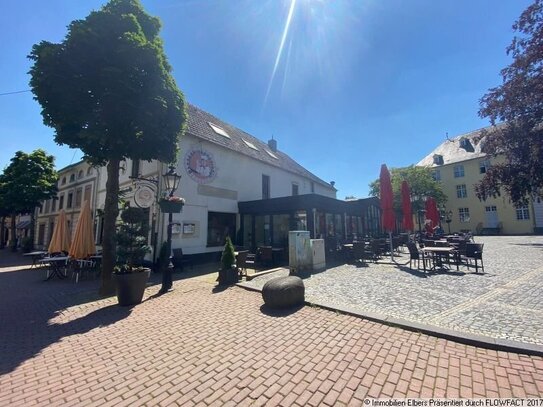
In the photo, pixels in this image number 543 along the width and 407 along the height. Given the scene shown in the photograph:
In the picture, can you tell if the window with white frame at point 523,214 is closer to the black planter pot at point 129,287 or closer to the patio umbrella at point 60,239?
the black planter pot at point 129,287

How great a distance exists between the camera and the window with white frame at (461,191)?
34969 millimetres

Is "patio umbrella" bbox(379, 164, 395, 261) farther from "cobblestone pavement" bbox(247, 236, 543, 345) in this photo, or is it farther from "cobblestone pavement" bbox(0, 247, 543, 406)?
"cobblestone pavement" bbox(0, 247, 543, 406)

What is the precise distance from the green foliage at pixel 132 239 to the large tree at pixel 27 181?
23120mm

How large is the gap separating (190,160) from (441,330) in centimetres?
1278

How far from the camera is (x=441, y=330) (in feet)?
13.2

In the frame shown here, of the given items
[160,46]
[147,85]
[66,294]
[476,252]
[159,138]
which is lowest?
[66,294]

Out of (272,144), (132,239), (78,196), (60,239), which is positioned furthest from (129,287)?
(272,144)

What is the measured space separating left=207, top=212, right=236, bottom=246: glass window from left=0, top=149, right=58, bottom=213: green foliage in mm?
19952

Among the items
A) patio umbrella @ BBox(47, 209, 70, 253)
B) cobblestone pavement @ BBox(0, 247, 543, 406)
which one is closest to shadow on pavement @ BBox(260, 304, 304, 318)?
cobblestone pavement @ BBox(0, 247, 543, 406)

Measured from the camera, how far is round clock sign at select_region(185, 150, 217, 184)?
44.2ft

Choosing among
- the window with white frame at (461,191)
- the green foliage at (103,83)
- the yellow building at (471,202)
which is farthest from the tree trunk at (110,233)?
the window with white frame at (461,191)

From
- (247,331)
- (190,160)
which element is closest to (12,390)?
(247,331)

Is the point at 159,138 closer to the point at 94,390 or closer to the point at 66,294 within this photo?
the point at 66,294

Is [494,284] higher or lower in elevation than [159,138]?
lower
